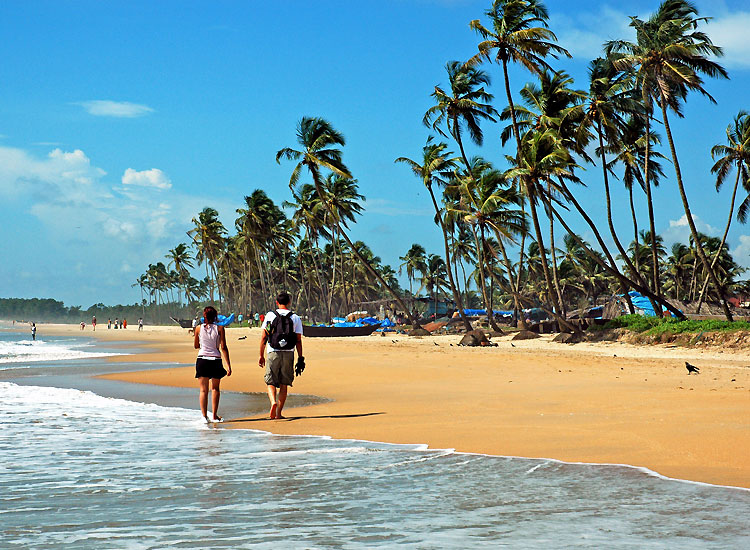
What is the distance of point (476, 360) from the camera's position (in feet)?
61.8

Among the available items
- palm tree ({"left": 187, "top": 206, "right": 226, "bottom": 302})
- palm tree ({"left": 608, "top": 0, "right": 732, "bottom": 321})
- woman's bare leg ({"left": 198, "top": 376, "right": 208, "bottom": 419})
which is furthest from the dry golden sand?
palm tree ({"left": 187, "top": 206, "right": 226, "bottom": 302})

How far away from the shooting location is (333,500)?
4.65m

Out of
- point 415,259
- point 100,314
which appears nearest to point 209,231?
point 415,259

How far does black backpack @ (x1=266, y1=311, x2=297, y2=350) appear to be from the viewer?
29.2 feet

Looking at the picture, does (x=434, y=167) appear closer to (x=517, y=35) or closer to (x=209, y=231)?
(x=517, y=35)

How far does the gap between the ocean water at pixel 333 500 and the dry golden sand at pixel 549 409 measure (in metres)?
0.54

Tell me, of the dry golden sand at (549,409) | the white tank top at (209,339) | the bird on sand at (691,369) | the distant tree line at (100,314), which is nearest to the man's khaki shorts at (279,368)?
the dry golden sand at (549,409)

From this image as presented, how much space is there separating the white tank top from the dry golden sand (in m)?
1.06

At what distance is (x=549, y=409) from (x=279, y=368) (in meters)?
3.63

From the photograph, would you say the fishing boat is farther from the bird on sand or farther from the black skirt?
the black skirt

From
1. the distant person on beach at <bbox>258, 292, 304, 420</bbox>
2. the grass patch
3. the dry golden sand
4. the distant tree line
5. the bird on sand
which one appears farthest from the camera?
the distant tree line

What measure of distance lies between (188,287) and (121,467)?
136656 millimetres

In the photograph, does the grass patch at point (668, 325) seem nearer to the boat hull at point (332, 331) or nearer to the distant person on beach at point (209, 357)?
the distant person on beach at point (209, 357)

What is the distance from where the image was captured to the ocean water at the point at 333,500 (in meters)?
3.73
